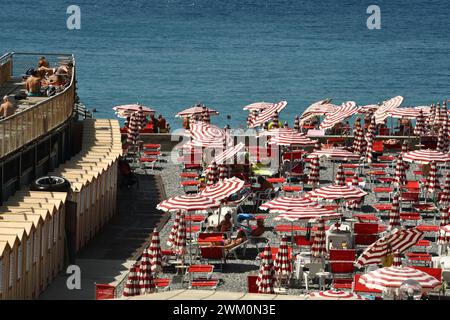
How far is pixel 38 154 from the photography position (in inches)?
1204

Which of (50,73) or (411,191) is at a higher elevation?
(50,73)

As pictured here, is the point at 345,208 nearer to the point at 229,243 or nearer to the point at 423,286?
the point at 229,243

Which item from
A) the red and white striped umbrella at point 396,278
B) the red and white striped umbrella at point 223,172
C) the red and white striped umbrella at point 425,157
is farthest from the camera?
the red and white striped umbrella at point 425,157

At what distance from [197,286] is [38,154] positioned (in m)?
6.51

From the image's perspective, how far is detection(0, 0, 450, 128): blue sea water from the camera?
313ft

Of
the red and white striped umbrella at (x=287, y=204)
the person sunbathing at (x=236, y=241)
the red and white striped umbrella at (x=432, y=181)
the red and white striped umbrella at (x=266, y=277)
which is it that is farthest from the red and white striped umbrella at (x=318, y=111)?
the red and white striped umbrella at (x=266, y=277)

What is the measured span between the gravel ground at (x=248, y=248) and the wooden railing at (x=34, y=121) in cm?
340

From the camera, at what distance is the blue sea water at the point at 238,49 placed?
95438 mm

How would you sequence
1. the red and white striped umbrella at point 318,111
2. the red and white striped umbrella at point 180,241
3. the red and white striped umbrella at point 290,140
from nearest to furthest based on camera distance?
the red and white striped umbrella at point 180,241
the red and white striped umbrella at point 290,140
the red and white striped umbrella at point 318,111

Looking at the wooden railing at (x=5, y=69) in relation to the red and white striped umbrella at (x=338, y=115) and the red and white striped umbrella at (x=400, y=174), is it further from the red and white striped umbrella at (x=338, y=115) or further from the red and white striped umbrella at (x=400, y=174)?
the red and white striped umbrella at (x=400, y=174)

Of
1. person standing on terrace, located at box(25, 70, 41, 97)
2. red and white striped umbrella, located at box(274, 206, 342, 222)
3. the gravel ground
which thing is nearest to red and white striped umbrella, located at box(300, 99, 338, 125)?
the gravel ground

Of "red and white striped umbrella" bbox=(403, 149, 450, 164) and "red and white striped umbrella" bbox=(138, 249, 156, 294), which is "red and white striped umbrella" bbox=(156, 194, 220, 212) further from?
"red and white striped umbrella" bbox=(403, 149, 450, 164)

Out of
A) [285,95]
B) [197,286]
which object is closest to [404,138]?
[197,286]

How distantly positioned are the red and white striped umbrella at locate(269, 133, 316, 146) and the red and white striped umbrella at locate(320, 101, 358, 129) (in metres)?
5.55
